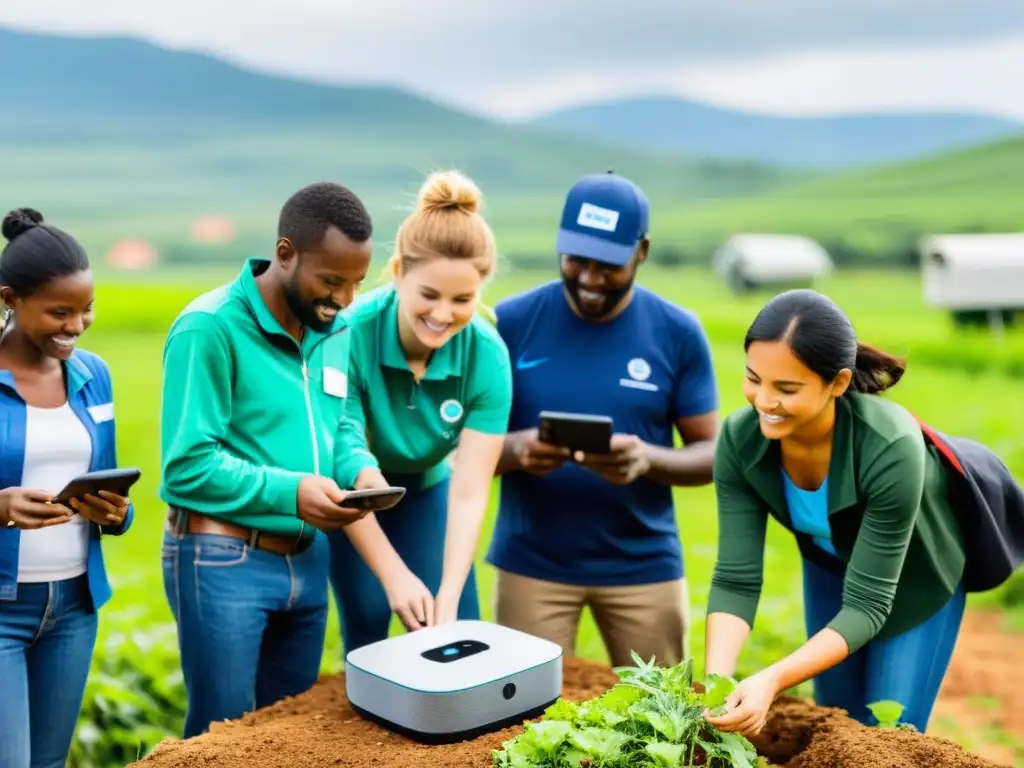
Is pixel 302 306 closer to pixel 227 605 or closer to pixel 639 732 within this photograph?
pixel 227 605

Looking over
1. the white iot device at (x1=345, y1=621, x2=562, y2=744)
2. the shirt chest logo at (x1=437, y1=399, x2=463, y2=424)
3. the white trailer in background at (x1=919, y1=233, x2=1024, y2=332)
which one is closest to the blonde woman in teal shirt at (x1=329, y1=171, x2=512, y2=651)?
the shirt chest logo at (x1=437, y1=399, x2=463, y2=424)

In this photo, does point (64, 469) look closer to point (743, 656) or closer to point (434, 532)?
point (434, 532)

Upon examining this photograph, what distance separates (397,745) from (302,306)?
102 centimetres

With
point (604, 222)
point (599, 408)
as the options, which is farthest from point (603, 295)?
point (599, 408)

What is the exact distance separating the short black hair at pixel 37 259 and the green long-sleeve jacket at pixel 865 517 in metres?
1.57

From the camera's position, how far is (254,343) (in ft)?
8.86

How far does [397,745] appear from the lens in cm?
242

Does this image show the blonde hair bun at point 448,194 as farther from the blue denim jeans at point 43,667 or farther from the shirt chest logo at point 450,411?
the blue denim jeans at point 43,667

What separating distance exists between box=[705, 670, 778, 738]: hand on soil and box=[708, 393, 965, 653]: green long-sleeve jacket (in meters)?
0.33

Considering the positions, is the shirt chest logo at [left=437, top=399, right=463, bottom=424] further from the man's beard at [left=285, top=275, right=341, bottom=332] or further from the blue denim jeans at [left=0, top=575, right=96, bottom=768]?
the blue denim jeans at [left=0, top=575, right=96, bottom=768]

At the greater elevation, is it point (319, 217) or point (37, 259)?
point (319, 217)

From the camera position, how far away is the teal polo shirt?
10.1 feet

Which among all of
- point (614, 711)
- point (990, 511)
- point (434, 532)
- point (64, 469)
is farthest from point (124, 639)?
point (990, 511)

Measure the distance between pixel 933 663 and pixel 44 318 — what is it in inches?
91.1
